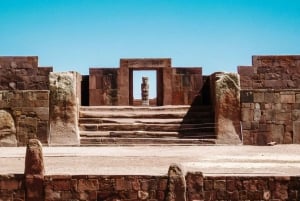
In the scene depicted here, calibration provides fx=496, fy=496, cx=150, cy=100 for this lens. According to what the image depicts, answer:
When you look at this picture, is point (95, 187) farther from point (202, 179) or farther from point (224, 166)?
point (224, 166)

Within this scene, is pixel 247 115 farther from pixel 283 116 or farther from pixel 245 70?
pixel 245 70

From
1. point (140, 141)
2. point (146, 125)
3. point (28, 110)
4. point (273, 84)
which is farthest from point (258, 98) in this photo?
point (28, 110)

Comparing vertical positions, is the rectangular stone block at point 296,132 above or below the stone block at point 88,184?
above

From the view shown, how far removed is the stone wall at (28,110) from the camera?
529 inches

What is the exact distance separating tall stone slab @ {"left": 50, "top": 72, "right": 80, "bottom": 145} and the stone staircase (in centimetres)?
37

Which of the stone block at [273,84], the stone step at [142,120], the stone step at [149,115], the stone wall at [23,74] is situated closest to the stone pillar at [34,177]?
the stone step at [142,120]

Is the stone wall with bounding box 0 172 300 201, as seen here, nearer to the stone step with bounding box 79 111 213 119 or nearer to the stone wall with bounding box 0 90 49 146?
the stone wall with bounding box 0 90 49 146

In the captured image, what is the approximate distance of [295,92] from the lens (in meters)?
13.7

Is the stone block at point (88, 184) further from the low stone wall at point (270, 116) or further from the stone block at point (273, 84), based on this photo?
the stone block at point (273, 84)

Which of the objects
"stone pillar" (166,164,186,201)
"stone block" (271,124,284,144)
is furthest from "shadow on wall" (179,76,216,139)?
"stone pillar" (166,164,186,201)

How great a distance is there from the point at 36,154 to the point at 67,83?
724 cm

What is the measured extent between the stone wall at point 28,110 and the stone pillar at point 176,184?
7.63m

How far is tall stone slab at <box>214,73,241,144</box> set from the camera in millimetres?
13367

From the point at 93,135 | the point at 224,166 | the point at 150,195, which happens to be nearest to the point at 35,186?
the point at 150,195
